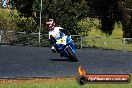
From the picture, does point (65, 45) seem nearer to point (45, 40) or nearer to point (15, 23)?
point (45, 40)

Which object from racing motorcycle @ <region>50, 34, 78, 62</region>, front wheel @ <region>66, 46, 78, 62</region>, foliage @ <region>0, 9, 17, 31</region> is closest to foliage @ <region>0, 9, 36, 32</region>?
foliage @ <region>0, 9, 17, 31</region>

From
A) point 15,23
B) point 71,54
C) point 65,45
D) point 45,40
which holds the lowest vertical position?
point 45,40

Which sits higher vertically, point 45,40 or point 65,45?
point 65,45

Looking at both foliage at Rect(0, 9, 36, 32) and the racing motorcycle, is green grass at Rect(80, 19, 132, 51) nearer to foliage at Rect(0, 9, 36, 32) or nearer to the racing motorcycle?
foliage at Rect(0, 9, 36, 32)

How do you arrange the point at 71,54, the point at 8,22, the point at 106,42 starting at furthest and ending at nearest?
the point at 8,22 → the point at 106,42 → the point at 71,54

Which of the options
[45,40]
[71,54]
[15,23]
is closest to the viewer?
[71,54]

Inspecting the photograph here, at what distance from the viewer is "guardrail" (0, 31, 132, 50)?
36.3 metres

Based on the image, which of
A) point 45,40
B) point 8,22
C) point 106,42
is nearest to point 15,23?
point 8,22

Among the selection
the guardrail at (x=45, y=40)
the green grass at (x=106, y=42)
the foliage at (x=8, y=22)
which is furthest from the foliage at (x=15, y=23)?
the green grass at (x=106, y=42)

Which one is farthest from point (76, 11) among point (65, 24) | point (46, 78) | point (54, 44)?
point (46, 78)

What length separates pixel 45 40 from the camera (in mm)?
36750

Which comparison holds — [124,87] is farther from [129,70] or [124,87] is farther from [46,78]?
[129,70]

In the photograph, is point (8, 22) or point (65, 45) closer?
point (65, 45)

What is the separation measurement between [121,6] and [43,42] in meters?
9.87
